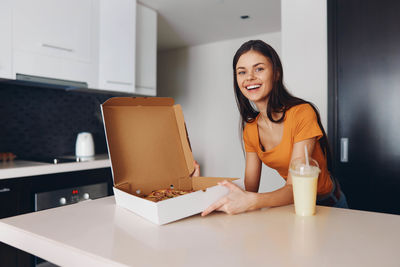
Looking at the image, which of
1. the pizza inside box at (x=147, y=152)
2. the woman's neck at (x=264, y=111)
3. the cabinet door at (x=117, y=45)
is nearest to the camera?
the pizza inside box at (x=147, y=152)

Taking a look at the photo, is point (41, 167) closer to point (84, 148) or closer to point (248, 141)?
point (84, 148)

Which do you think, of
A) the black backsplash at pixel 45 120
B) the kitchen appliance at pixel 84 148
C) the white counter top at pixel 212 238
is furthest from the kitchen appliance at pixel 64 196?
the white counter top at pixel 212 238

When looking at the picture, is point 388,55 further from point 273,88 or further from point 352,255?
point 352,255

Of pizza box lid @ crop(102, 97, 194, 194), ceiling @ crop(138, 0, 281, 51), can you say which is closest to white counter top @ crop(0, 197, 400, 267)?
pizza box lid @ crop(102, 97, 194, 194)

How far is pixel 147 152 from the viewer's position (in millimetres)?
1055

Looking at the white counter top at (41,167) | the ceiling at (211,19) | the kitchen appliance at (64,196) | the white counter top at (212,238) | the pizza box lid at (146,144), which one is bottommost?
the kitchen appliance at (64,196)

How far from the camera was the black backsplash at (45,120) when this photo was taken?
2.35 meters

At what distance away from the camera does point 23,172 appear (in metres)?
1.88

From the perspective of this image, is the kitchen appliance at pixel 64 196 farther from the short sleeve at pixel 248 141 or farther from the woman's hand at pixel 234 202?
the woman's hand at pixel 234 202

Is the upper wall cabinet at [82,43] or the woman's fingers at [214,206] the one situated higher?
the upper wall cabinet at [82,43]

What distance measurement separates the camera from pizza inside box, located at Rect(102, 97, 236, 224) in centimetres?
95

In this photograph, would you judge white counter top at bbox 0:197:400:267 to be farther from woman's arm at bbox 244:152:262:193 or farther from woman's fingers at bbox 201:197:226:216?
woman's arm at bbox 244:152:262:193

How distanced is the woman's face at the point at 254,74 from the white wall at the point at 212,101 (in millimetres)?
2250

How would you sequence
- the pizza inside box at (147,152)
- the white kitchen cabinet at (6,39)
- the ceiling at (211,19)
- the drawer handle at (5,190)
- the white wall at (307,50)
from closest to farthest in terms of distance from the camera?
the pizza inside box at (147,152) → the drawer handle at (5,190) → the white kitchen cabinet at (6,39) → the white wall at (307,50) → the ceiling at (211,19)
